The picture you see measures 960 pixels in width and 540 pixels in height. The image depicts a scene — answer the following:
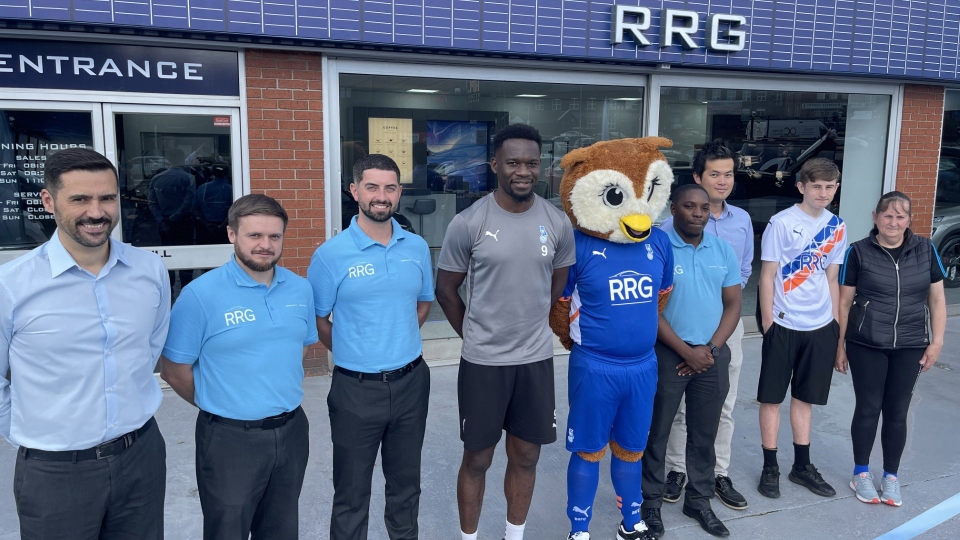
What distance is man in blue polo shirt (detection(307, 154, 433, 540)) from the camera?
9.82 feet

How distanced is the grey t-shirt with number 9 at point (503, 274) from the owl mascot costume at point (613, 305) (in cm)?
23

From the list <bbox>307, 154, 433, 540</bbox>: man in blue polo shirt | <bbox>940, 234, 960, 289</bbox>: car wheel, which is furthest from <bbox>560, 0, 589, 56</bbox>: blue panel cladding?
<bbox>940, 234, 960, 289</bbox>: car wheel

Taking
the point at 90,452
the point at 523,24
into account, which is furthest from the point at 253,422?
the point at 523,24

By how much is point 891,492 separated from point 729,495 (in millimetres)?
934

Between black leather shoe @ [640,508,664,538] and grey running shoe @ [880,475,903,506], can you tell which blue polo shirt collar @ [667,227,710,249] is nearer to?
black leather shoe @ [640,508,664,538]

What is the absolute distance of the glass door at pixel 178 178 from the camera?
5297 millimetres

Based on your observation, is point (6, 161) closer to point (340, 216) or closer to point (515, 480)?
point (340, 216)

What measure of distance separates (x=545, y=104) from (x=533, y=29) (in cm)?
85

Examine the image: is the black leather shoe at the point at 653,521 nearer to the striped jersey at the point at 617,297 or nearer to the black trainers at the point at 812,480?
the striped jersey at the point at 617,297

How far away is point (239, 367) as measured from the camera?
8.48 ft

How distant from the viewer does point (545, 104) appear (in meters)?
6.54

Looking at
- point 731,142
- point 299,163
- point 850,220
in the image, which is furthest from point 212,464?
point 850,220

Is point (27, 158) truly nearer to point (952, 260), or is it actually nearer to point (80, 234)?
point (80, 234)

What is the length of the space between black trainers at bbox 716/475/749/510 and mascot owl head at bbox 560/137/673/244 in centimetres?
167
